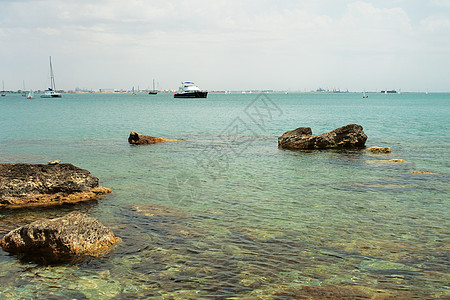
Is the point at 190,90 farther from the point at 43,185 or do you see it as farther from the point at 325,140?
the point at 43,185

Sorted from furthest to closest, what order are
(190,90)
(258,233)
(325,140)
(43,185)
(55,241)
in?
(190,90) < (325,140) < (43,185) < (258,233) < (55,241)

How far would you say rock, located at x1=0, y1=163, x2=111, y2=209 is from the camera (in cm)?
1207

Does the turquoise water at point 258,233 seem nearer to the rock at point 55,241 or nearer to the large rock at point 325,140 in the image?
the rock at point 55,241

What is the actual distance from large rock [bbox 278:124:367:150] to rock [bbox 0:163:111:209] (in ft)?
52.7

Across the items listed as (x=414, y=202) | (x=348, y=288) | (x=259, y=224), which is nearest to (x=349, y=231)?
(x=259, y=224)

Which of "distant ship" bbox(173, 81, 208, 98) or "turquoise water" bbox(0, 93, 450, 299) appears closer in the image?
"turquoise water" bbox(0, 93, 450, 299)

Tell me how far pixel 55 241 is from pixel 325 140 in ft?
69.3

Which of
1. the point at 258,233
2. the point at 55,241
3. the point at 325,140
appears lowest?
the point at 258,233

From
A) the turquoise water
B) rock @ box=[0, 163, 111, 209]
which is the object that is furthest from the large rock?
rock @ box=[0, 163, 111, 209]

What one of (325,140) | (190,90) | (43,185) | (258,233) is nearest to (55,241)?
(258,233)

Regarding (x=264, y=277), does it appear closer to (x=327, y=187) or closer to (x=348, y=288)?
(x=348, y=288)

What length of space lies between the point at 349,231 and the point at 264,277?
11.7 ft

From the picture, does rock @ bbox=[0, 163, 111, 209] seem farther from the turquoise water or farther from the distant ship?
the distant ship

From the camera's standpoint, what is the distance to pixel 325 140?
1028 inches
